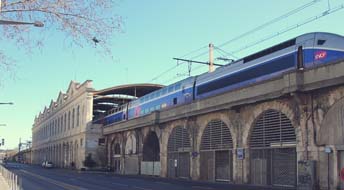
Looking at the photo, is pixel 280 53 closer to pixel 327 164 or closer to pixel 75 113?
pixel 327 164

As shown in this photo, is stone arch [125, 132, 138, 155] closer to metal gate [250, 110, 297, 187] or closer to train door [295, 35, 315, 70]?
metal gate [250, 110, 297, 187]

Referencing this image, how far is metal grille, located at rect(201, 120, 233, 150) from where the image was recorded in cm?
4112

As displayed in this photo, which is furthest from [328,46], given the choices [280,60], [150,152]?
[150,152]

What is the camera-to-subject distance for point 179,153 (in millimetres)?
50156

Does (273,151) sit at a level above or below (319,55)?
below

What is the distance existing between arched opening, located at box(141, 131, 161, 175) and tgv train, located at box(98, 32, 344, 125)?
10815 mm

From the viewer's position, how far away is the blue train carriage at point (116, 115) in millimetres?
71450

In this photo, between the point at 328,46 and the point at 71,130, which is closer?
the point at 328,46

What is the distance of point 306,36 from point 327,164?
7798mm

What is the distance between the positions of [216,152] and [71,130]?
217 feet

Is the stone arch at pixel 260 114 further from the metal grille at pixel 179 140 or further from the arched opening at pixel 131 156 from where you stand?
the arched opening at pixel 131 156

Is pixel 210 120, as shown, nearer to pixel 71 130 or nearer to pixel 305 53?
pixel 305 53

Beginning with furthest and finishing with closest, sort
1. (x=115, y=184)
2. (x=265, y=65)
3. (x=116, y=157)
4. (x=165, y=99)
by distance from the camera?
Answer: (x=116, y=157) < (x=165, y=99) < (x=115, y=184) < (x=265, y=65)

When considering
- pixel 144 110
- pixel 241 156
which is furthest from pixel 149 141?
pixel 241 156
